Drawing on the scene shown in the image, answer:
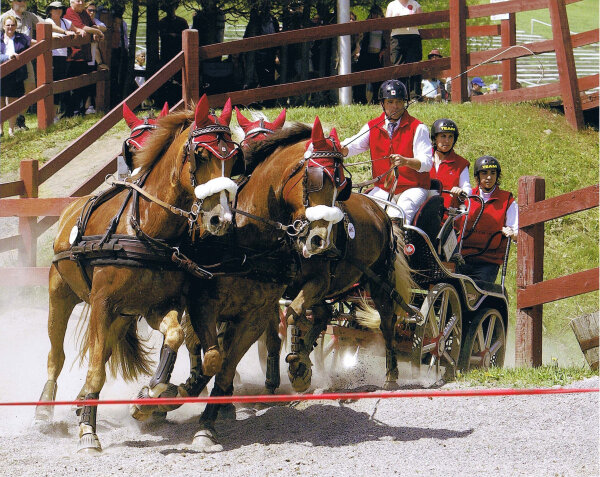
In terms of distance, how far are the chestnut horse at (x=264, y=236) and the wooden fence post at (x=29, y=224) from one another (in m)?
4.30

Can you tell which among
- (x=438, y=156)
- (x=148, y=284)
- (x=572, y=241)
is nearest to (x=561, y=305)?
(x=572, y=241)

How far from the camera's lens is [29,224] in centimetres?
1005

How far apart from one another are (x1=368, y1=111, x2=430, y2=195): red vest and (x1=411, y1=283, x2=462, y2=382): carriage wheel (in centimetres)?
92

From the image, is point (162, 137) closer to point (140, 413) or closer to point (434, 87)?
point (140, 413)

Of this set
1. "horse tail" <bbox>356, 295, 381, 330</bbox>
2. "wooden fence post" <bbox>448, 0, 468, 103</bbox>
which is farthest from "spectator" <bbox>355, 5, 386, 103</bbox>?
"horse tail" <bbox>356, 295, 381, 330</bbox>

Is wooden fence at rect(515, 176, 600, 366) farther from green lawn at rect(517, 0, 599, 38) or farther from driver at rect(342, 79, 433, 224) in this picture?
green lawn at rect(517, 0, 599, 38)

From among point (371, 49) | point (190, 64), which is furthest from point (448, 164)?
point (371, 49)

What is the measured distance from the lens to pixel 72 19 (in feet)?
45.3

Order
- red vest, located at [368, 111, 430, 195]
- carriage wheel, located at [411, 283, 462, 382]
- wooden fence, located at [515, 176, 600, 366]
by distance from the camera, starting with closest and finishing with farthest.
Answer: carriage wheel, located at [411, 283, 462, 382]
wooden fence, located at [515, 176, 600, 366]
red vest, located at [368, 111, 430, 195]

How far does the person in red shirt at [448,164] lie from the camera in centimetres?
862

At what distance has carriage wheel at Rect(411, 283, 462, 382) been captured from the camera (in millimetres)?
7672

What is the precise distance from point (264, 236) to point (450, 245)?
2.24 meters

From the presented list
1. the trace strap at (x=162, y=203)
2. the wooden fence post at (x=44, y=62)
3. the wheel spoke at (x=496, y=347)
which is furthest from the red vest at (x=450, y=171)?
the wooden fence post at (x=44, y=62)

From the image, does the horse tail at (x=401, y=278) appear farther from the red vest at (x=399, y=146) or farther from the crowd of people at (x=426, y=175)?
the red vest at (x=399, y=146)
